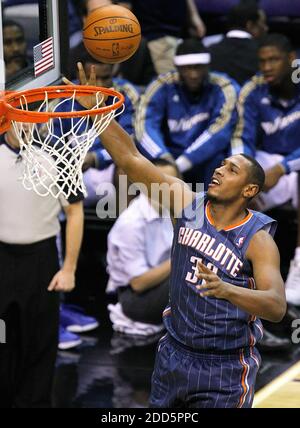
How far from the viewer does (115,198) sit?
25.7 feet

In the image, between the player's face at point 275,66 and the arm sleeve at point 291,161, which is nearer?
the arm sleeve at point 291,161

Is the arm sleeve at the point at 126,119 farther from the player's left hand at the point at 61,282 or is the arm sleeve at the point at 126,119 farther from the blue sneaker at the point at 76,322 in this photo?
the player's left hand at the point at 61,282

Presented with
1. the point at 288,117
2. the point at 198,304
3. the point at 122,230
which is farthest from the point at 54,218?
the point at 288,117

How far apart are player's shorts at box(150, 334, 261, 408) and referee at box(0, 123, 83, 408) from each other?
1299 millimetres

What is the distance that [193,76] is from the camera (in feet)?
25.5

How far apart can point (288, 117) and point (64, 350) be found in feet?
7.81

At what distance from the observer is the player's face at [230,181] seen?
501 cm

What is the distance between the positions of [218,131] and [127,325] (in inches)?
62.7

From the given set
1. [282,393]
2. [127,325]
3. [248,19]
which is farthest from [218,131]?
[282,393]

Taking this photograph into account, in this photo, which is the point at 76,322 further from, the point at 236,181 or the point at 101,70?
the point at 236,181

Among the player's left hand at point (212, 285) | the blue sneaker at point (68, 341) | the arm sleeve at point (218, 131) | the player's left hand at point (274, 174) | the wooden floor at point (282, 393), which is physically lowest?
the blue sneaker at point (68, 341)

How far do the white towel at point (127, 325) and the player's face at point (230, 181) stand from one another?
243 centimetres

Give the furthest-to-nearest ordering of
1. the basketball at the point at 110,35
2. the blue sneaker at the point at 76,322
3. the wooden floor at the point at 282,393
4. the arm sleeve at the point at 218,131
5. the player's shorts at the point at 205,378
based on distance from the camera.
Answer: the arm sleeve at the point at 218,131 < the blue sneaker at the point at 76,322 < the wooden floor at the point at 282,393 < the basketball at the point at 110,35 < the player's shorts at the point at 205,378

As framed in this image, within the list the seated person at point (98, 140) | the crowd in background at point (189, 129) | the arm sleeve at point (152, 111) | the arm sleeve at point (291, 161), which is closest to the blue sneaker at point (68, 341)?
the crowd in background at point (189, 129)
